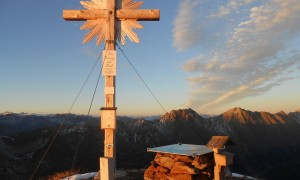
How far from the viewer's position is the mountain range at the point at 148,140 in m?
40.1

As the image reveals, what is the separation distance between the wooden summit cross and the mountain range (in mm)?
18922

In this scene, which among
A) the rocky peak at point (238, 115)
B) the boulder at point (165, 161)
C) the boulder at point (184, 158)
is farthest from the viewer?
the rocky peak at point (238, 115)

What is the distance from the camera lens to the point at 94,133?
51.0 meters

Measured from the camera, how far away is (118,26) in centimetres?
952

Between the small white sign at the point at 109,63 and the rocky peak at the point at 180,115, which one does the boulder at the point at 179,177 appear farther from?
the rocky peak at the point at 180,115

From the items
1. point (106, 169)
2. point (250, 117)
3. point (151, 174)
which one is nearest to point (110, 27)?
point (106, 169)

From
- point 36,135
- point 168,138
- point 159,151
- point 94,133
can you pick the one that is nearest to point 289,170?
point 168,138

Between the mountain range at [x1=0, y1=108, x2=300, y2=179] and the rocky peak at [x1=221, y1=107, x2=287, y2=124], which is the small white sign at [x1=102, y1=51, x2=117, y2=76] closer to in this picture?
the mountain range at [x1=0, y1=108, x2=300, y2=179]

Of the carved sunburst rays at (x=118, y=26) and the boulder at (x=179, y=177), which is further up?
the carved sunburst rays at (x=118, y=26)

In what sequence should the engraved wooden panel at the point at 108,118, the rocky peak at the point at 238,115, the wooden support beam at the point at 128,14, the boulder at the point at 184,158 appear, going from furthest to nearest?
the rocky peak at the point at 238,115, the wooden support beam at the point at 128,14, the engraved wooden panel at the point at 108,118, the boulder at the point at 184,158

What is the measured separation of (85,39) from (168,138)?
46052mm

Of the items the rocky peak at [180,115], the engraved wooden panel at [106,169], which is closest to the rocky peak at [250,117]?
the rocky peak at [180,115]

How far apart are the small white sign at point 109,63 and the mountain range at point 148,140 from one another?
63.2ft

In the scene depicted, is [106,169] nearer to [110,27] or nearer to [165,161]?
[165,161]
